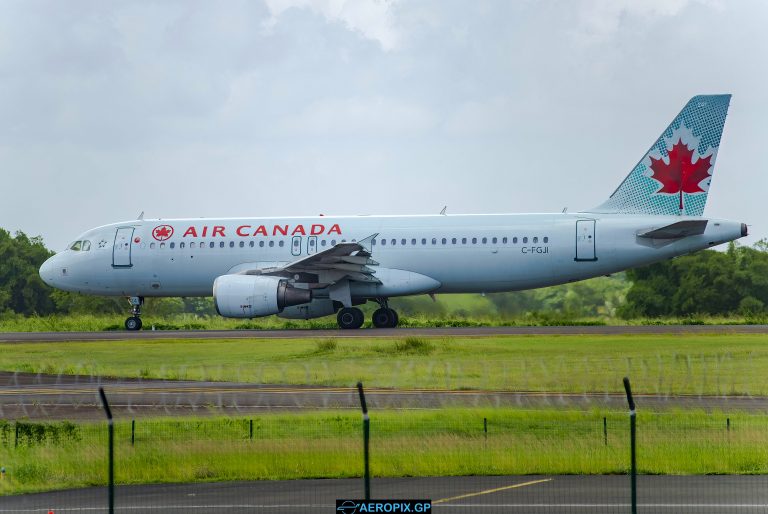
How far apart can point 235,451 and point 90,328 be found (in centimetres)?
3543

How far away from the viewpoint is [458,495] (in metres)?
17.4

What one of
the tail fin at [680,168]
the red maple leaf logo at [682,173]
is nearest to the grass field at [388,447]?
the tail fin at [680,168]

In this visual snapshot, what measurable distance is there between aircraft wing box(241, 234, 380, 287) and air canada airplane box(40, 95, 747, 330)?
5cm

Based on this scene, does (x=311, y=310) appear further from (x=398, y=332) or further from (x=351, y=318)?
(x=398, y=332)

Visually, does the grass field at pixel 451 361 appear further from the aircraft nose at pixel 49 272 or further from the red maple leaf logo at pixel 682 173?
the aircraft nose at pixel 49 272

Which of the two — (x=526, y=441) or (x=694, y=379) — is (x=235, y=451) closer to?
(x=526, y=441)

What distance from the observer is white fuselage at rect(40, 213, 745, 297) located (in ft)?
147

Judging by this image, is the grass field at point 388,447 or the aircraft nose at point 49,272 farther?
the aircraft nose at point 49,272

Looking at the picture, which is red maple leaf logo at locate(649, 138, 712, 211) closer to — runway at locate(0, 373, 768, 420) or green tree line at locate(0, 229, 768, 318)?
green tree line at locate(0, 229, 768, 318)

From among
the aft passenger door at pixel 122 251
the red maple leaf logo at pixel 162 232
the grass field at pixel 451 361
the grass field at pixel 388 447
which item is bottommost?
the grass field at pixel 388 447

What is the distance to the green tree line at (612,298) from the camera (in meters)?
47.8

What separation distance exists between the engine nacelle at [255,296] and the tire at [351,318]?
171 cm

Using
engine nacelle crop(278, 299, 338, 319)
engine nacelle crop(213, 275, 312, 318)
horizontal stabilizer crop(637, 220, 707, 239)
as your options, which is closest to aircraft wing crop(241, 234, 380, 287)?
engine nacelle crop(213, 275, 312, 318)

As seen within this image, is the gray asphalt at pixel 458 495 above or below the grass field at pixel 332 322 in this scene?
below
